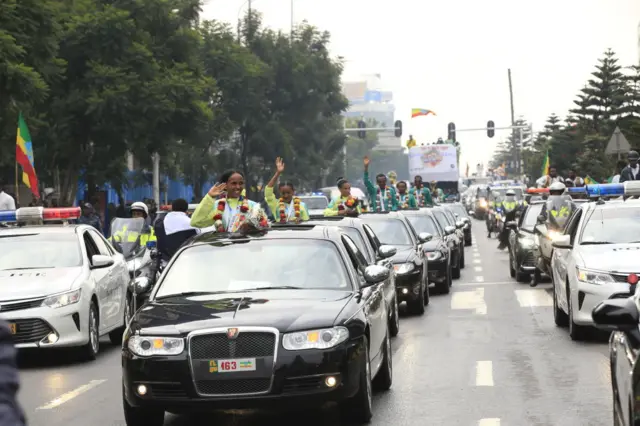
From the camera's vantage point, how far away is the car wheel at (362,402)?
30.1 feet

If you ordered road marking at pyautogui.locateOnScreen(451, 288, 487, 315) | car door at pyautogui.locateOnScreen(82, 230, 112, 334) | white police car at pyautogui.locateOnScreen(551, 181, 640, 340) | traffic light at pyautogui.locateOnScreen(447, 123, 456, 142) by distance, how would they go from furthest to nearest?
traffic light at pyautogui.locateOnScreen(447, 123, 456, 142), road marking at pyautogui.locateOnScreen(451, 288, 487, 315), car door at pyautogui.locateOnScreen(82, 230, 112, 334), white police car at pyautogui.locateOnScreen(551, 181, 640, 340)

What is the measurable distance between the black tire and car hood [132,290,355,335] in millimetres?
4726

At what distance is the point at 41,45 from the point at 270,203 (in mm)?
12095

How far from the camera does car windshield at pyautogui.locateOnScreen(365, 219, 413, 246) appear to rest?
19875 mm

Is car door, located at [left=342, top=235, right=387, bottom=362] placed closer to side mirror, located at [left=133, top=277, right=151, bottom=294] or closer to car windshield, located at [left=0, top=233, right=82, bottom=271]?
side mirror, located at [left=133, top=277, right=151, bottom=294]

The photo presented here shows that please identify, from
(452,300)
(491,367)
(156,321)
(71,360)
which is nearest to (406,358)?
(491,367)

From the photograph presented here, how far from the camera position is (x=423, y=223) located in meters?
24.9

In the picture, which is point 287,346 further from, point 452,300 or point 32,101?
point 32,101

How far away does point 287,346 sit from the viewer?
28.9 ft

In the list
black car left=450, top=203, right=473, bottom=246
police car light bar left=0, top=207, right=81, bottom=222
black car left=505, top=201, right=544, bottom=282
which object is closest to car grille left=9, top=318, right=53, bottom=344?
police car light bar left=0, top=207, right=81, bottom=222

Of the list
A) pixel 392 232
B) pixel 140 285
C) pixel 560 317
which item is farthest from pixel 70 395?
pixel 392 232

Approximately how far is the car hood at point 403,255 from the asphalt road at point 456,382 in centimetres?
85

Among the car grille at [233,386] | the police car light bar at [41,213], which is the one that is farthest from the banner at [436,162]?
the car grille at [233,386]

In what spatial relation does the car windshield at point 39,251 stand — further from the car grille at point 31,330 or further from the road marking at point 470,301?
the road marking at point 470,301
